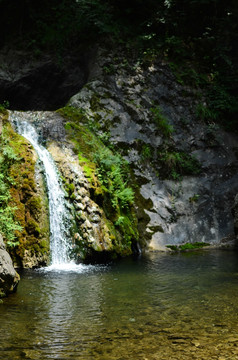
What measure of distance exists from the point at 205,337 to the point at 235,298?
5.99 ft

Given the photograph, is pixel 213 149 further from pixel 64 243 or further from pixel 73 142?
pixel 64 243

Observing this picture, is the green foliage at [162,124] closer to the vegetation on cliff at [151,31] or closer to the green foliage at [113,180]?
the vegetation on cliff at [151,31]

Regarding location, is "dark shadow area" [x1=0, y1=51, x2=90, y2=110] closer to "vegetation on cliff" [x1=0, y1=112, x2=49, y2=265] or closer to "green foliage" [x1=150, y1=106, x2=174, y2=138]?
"green foliage" [x1=150, y1=106, x2=174, y2=138]

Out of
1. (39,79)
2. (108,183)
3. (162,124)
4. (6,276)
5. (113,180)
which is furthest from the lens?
(39,79)

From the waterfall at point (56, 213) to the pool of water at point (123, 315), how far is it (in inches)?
43.2

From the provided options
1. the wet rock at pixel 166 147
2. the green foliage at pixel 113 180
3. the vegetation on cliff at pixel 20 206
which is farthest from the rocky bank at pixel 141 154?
the vegetation on cliff at pixel 20 206

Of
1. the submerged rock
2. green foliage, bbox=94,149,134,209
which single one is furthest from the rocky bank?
the submerged rock

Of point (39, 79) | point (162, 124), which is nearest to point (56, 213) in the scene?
point (162, 124)

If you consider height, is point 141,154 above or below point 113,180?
above

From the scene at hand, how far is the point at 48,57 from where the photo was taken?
17062mm

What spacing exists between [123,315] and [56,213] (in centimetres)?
512

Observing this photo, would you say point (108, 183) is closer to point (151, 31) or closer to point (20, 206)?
point (20, 206)

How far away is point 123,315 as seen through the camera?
484cm

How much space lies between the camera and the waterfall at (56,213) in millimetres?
9078
